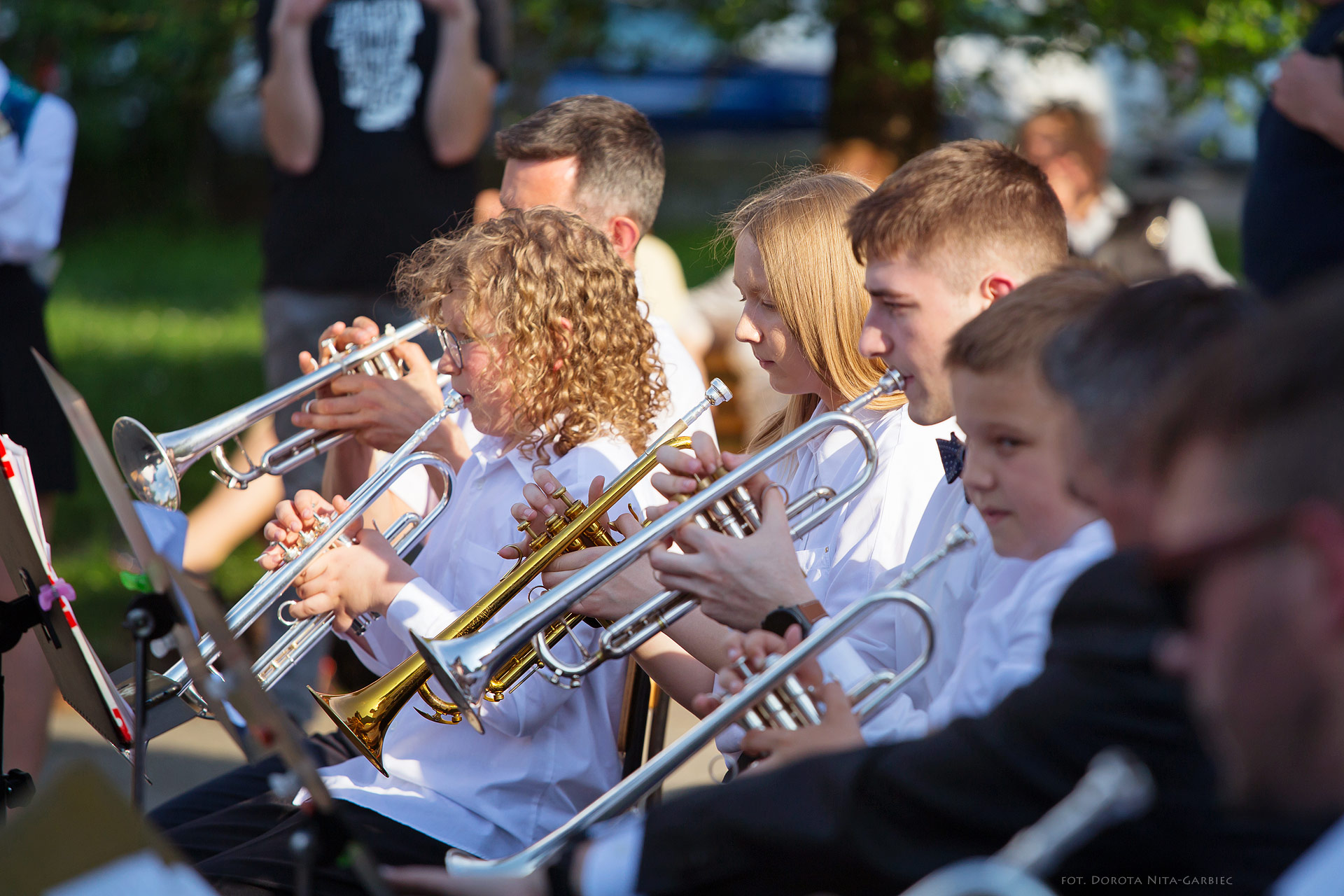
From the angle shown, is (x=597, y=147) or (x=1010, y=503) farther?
(x=597, y=147)

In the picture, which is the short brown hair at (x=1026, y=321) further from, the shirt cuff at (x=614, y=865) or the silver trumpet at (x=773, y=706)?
the shirt cuff at (x=614, y=865)

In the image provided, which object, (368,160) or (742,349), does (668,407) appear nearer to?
(368,160)

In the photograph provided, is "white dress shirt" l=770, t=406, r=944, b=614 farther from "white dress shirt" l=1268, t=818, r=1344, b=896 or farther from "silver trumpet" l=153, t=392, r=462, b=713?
"white dress shirt" l=1268, t=818, r=1344, b=896

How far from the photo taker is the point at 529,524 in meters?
2.23

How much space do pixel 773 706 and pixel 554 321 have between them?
1.05 metres

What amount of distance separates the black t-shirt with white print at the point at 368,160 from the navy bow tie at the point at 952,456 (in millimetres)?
2523

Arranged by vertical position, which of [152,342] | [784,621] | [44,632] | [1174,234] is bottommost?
[152,342]

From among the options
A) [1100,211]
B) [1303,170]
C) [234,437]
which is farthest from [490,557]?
[1100,211]

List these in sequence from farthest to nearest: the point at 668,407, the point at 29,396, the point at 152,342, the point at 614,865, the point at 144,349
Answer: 1. the point at 152,342
2. the point at 144,349
3. the point at 29,396
4. the point at 668,407
5. the point at 614,865

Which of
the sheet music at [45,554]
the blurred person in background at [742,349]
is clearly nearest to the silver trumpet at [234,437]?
the sheet music at [45,554]

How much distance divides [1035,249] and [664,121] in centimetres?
1558

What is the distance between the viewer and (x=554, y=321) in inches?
97.7

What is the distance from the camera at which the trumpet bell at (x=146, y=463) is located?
2.55m

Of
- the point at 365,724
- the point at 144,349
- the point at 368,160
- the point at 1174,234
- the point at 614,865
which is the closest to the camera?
the point at 614,865
